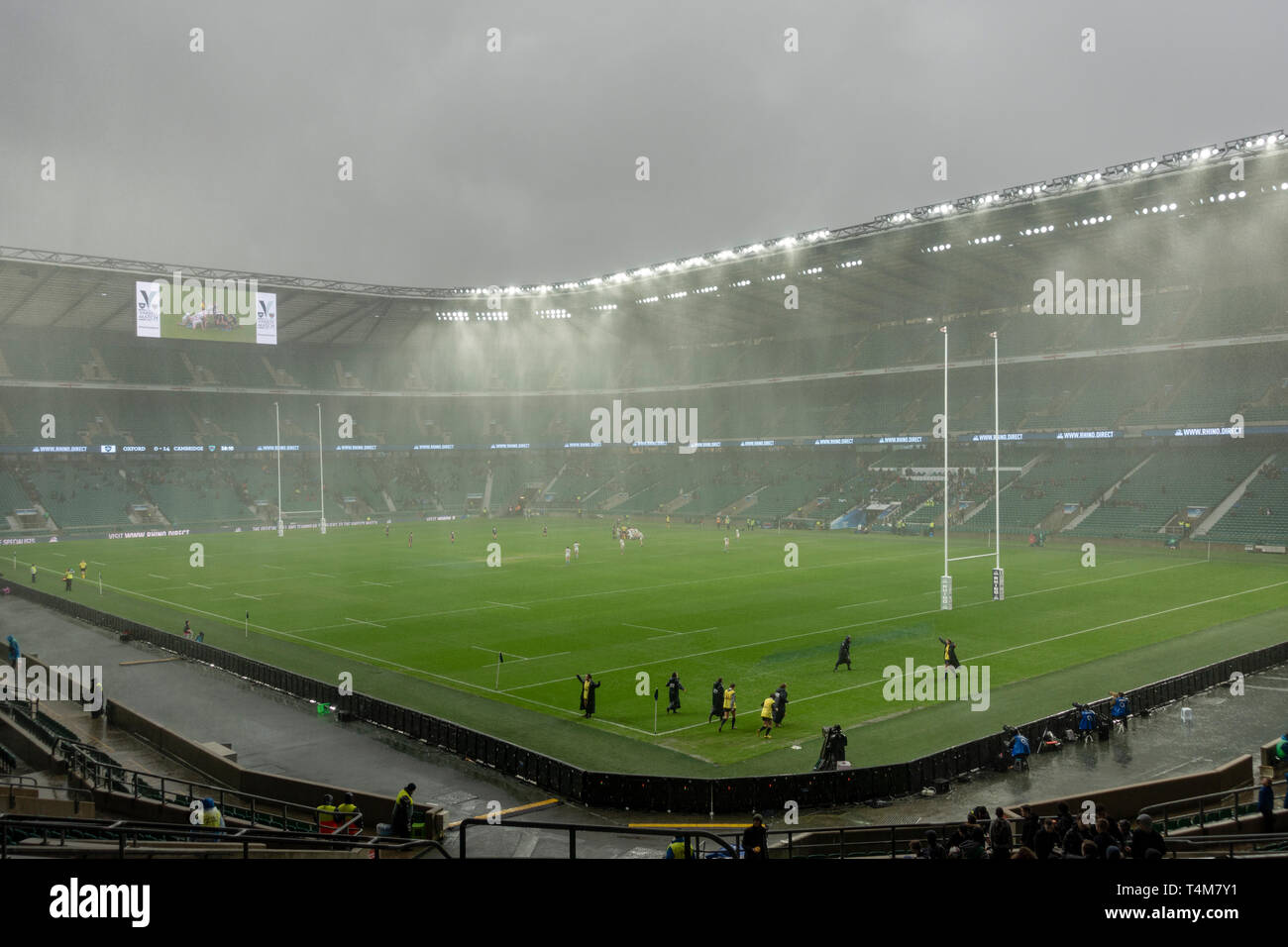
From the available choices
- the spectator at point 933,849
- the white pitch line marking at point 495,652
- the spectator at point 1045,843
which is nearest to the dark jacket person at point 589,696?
the white pitch line marking at point 495,652

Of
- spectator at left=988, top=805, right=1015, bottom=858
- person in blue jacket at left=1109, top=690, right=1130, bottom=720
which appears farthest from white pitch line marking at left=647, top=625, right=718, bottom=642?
spectator at left=988, top=805, right=1015, bottom=858

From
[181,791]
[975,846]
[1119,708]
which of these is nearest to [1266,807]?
[975,846]

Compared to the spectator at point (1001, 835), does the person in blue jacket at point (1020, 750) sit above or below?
below

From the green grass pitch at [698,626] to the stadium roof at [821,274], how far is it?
2160 cm

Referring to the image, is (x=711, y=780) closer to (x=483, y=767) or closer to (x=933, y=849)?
(x=483, y=767)

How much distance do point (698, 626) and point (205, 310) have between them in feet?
224

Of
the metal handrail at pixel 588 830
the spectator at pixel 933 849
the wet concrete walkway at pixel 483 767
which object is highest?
the metal handrail at pixel 588 830

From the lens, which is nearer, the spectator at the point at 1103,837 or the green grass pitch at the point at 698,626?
the spectator at the point at 1103,837

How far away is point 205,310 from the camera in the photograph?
8544 cm

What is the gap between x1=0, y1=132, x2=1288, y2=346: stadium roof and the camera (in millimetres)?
55469

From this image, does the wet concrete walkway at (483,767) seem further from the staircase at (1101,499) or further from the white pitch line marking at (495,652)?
the staircase at (1101,499)

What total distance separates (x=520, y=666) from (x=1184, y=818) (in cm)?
1877

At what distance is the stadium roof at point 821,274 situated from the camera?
55.5 m

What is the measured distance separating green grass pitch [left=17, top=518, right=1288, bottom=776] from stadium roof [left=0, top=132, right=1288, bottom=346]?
21.6m
